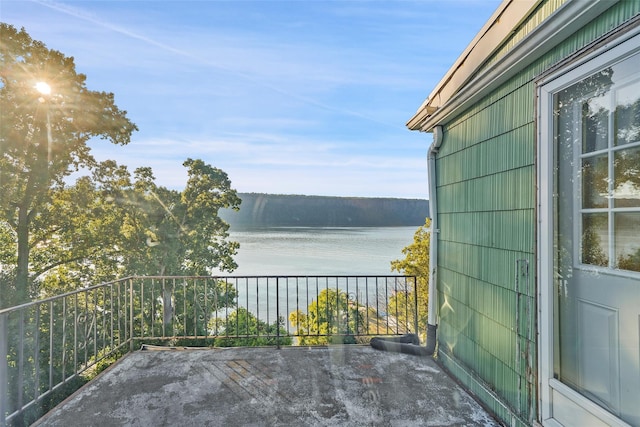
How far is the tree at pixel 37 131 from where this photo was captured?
1093 cm

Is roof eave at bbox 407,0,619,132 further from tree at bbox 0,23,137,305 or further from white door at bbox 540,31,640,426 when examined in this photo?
tree at bbox 0,23,137,305

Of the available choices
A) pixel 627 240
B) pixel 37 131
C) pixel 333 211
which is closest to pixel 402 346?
pixel 627 240

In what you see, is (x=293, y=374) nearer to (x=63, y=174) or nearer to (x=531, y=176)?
(x=531, y=176)

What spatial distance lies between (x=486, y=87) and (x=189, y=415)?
3.14 meters

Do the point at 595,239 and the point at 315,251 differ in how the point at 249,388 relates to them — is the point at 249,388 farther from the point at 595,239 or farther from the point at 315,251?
the point at 315,251

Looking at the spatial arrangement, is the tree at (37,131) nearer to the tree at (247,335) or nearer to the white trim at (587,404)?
the tree at (247,335)

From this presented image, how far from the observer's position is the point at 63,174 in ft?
41.5

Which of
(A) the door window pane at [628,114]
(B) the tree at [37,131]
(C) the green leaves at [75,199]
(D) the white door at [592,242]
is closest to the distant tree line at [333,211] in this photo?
(C) the green leaves at [75,199]

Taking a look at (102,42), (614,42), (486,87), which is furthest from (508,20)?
(102,42)

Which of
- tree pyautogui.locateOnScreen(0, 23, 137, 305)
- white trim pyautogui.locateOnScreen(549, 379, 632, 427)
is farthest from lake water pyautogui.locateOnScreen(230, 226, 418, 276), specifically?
white trim pyautogui.locateOnScreen(549, 379, 632, 427)

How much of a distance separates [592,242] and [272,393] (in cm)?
232

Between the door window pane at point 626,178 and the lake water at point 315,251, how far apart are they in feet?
98.5

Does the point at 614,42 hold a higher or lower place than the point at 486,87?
lower

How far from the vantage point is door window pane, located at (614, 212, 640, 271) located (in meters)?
1.34
